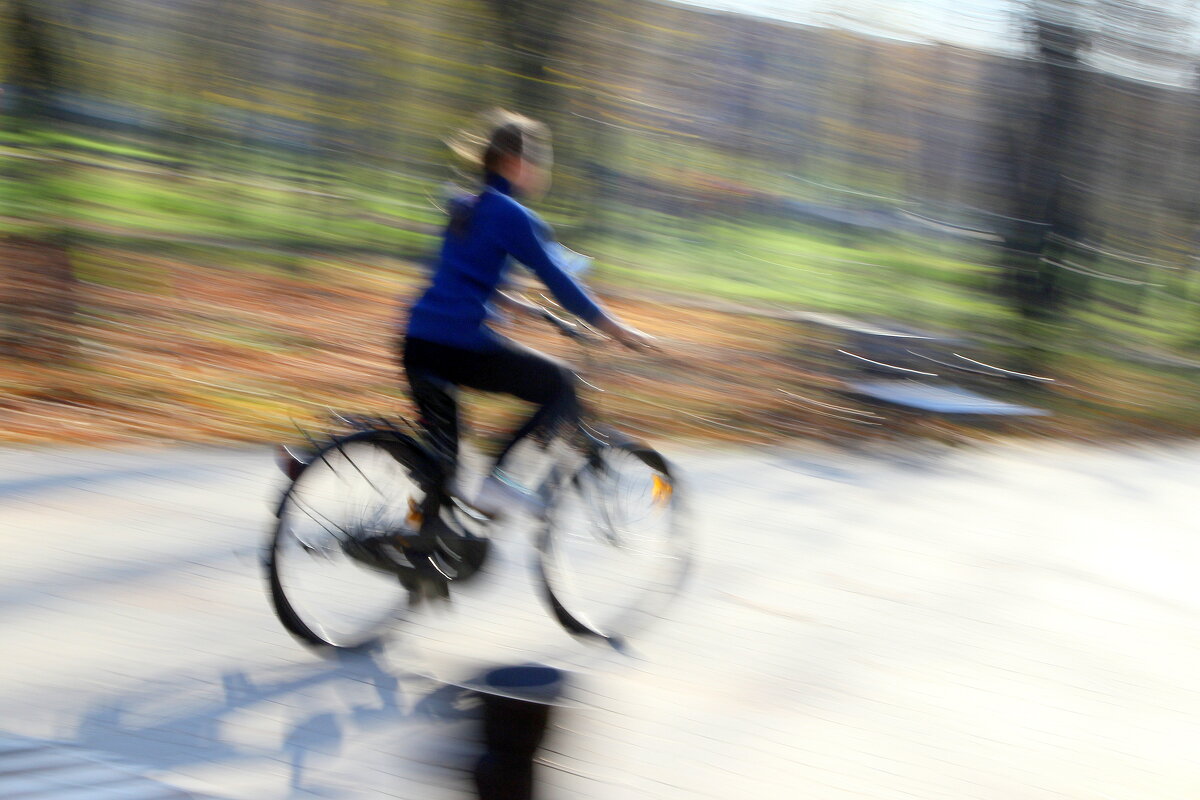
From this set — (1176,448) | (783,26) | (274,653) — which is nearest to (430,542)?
(274,653)

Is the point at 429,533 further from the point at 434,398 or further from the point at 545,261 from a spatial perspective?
the point at 545,261

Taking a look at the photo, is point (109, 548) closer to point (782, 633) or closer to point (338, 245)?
point (782, 633)

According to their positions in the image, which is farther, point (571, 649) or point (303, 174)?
point (303, 174)

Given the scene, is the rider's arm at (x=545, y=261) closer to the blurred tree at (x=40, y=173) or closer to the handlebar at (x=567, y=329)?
the handlebar at (x=567, y=329)

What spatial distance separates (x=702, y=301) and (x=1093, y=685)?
12696mm

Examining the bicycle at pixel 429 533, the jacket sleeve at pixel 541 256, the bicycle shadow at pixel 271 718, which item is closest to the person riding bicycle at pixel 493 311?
the jacket sleeve at pixel 541 256

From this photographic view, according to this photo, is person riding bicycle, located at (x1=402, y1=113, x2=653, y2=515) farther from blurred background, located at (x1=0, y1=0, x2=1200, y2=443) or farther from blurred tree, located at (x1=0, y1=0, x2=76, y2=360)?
blurred tree, located at (x1=0, y1=0, x2=76, y2=360)

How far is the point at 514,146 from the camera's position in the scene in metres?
3.99

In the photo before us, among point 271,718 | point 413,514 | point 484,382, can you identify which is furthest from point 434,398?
point 271,718

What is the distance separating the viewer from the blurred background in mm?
8516

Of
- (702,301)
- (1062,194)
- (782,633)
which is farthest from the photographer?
(702,301)

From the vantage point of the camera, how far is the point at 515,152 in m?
3.99

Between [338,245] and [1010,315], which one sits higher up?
[1010,315]

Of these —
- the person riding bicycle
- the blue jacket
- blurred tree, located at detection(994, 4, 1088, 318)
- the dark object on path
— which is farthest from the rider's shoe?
blurred tree, located at detection(994, 4, 1088, 318)
